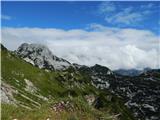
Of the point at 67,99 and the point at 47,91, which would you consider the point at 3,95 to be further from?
the point at 67,99

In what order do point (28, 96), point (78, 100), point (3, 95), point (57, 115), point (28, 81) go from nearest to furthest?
point (57, 115)
point (78, 100)
point (3, 95)
point (28, 96)
point (28, 81)

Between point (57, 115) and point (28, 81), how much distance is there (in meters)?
168

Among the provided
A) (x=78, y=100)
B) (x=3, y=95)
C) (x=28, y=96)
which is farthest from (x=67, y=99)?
(x=28, y=96)

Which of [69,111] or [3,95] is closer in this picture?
[69,111]

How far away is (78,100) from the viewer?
1917 cm

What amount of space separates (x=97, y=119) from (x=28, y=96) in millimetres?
139286

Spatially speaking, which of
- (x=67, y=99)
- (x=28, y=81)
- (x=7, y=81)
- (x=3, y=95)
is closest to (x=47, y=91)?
(x=28, y=81)

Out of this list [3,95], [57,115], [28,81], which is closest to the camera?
[57,115]

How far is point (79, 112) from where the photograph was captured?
61.1 feet

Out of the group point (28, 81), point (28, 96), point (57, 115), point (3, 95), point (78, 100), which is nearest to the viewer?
point (57, 115)

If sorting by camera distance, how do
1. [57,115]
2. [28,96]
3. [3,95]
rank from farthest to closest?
[28,96], [3,95], [57,115]

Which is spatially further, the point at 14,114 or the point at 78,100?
the point at 78,100

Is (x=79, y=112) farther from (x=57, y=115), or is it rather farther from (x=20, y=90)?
(x=20, y=90)

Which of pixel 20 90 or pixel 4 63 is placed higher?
pixel 4 63
